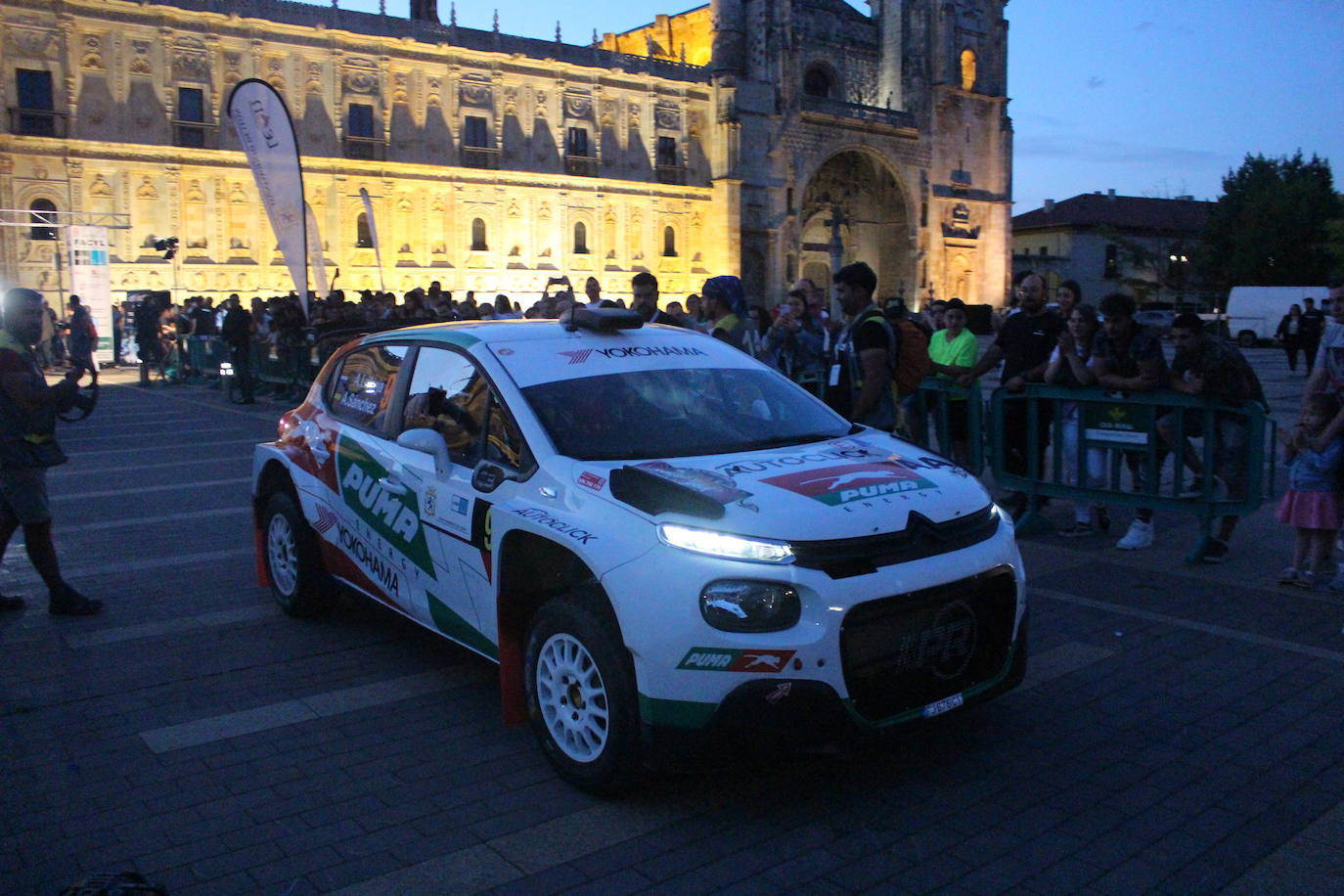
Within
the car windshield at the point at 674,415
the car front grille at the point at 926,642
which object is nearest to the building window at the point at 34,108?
the car windshield at the point at 674,415

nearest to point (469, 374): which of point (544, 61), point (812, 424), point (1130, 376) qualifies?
point (812, 424)

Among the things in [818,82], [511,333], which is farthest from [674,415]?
[818,82]

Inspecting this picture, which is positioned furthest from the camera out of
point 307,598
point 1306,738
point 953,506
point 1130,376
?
point 1130,376

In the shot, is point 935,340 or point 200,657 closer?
point 200,657

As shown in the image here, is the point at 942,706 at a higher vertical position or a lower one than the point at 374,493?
lower

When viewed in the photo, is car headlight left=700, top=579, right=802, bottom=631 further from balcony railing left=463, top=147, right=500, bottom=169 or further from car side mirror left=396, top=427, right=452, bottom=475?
A: balcony railing left=463, top=147, right=500, bottom=169

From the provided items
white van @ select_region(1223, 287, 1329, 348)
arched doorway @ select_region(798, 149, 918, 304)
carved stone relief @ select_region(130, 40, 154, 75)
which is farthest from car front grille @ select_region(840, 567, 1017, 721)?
arched doorway @ select_region(798, 149, 918, 304)

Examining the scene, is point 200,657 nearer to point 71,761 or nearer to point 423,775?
point 71,761

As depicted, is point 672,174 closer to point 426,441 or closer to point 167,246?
point 167,246

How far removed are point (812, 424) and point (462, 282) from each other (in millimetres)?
41331

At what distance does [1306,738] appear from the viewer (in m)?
4.68

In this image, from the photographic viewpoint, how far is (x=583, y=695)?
4.18m

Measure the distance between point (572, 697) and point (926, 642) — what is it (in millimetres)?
1358

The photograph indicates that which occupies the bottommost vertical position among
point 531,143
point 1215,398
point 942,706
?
point 942,706
